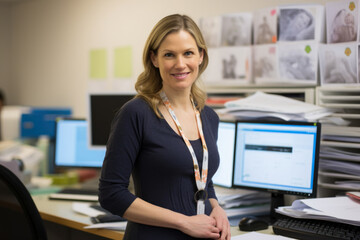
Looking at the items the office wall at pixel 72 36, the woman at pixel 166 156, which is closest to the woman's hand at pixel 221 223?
the woman at pixel 166 156

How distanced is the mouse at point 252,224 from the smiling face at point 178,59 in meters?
0.55

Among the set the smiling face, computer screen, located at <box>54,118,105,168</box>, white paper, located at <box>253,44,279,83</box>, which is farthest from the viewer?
computer screen, located at <box>54,118,105,168</box>

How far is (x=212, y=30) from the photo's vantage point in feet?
7.43

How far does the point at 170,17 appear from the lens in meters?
1.29

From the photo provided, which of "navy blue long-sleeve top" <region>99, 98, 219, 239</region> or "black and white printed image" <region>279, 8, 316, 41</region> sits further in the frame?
"black and white printed image" <region>279, 8, 316, 41</region>

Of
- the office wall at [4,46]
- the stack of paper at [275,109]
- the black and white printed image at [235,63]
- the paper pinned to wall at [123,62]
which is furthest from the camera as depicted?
the office wall at [4,46]

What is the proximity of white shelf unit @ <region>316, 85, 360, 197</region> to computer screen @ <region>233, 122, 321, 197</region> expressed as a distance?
116 mm

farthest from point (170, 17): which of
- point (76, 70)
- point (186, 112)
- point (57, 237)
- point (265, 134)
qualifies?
point (76, 70)

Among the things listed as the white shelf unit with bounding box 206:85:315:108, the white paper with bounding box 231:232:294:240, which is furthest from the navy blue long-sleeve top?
the white shelf unit with bounding box 206:85:315:108

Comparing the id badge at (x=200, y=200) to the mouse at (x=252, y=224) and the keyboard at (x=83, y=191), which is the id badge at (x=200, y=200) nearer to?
the mouse at (x=252, y=224)

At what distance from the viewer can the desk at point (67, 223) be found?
161cm

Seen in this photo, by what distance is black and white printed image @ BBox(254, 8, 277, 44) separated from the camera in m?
1.97

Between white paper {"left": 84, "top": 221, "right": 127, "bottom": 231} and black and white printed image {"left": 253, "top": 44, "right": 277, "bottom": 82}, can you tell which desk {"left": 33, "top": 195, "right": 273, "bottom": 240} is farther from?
black and white printed image {"left": 253, "top": 44, "right": 277, "bottom": 82}

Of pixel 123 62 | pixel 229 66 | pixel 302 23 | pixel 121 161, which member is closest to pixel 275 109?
pixel 302 23
